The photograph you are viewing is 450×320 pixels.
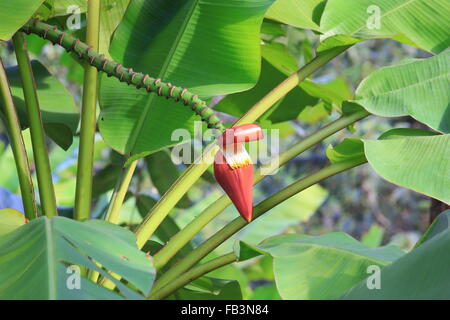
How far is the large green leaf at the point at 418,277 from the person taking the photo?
65cm

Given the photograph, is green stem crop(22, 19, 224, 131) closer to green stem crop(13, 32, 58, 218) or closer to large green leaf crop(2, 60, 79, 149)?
green stem crop(13, 32, 58, 218)

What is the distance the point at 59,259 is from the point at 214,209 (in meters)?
0.43

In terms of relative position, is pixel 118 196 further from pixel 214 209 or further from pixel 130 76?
pixel 130 76

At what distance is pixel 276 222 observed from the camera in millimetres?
1972

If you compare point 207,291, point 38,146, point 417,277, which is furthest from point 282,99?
point 417,277

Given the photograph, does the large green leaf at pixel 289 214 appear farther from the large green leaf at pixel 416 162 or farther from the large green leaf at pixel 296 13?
the large green leaf at pixel 416 162

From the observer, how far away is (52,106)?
1.30 m

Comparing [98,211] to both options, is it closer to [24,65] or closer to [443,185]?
[24,65]

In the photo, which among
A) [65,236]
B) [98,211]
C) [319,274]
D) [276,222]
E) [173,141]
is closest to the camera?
[65,236]

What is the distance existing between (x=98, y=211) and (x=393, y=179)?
42.8 inches

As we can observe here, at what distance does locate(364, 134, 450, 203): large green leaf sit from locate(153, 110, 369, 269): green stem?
14 centimetres

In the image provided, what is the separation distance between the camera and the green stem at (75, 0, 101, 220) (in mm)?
1008

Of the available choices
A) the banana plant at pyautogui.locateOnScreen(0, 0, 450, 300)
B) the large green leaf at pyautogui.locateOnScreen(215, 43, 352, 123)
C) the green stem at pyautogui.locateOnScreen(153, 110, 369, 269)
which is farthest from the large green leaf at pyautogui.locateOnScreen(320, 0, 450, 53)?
the large green leaf at pyautogui.locateOnScreen(215, 43, 352, 123)
